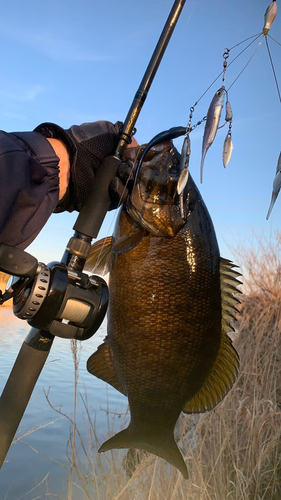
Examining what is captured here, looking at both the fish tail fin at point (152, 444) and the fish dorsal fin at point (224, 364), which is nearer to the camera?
the fish tail fin at point (152, 444)

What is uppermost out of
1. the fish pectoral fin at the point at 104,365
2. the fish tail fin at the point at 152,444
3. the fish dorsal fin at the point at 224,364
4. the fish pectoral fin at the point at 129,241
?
the fish pectoral fin at the point at 129,241

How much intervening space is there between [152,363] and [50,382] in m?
5.84

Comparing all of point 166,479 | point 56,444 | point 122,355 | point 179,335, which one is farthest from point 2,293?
point 56,444

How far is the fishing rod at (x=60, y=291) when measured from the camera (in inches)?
56.0

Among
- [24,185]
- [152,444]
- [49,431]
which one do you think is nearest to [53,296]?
[24,185]

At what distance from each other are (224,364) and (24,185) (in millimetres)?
1242

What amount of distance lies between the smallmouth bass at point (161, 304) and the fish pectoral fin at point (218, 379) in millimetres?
21

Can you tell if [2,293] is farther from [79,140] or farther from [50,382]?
[50,382]

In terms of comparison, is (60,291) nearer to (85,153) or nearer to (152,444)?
(85,153)

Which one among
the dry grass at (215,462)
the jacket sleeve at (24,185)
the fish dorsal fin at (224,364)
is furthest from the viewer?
the dry grass at (215,462)

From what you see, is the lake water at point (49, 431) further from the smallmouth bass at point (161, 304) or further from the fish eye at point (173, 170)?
the fish eye at point (173, 170)

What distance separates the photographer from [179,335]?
167 cm

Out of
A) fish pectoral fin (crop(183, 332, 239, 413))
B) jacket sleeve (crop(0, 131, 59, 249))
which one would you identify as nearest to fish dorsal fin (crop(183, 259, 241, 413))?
fish pectoral fin (crop(183, 332, 239, 413))

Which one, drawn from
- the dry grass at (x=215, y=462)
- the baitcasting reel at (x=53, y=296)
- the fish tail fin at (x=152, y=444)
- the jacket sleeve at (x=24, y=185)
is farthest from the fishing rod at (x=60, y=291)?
the dry grass at (x=215, y=462)
